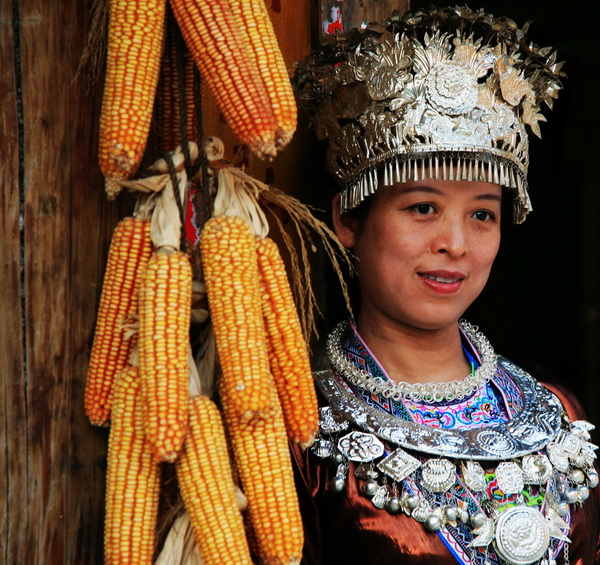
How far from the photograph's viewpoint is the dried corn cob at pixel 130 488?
1914 mm

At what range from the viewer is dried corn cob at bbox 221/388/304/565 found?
1.95 meters

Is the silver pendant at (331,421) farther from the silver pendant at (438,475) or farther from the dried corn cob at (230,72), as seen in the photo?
the dried corn cob at (230,72)

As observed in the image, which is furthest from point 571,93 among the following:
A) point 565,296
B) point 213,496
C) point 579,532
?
point 213,496

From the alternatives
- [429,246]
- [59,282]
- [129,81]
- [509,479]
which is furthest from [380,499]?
[129,81]

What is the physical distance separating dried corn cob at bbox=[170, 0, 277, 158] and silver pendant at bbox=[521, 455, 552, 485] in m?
1.20

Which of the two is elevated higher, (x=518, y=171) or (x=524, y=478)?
(x=518, y=171)

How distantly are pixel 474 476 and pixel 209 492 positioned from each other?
85 cm

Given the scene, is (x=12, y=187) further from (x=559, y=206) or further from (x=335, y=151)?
(x=559, y=206)

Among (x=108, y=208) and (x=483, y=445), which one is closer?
(x=108, y=208)

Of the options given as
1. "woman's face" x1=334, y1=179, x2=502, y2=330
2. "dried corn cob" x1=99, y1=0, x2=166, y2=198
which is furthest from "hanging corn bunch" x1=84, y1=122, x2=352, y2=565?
"woman's face" x1=334, y1=179, x2=502, y2=330

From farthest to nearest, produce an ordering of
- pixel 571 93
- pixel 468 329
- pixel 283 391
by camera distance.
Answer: pixel 571 93 < pixel 468 329 < pixel 283 391

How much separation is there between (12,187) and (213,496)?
0.88 meters

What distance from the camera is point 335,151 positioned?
2658 millimetres

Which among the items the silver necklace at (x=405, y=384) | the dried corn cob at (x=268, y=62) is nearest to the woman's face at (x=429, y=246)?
the silver necklace at (x=405, y=384)
